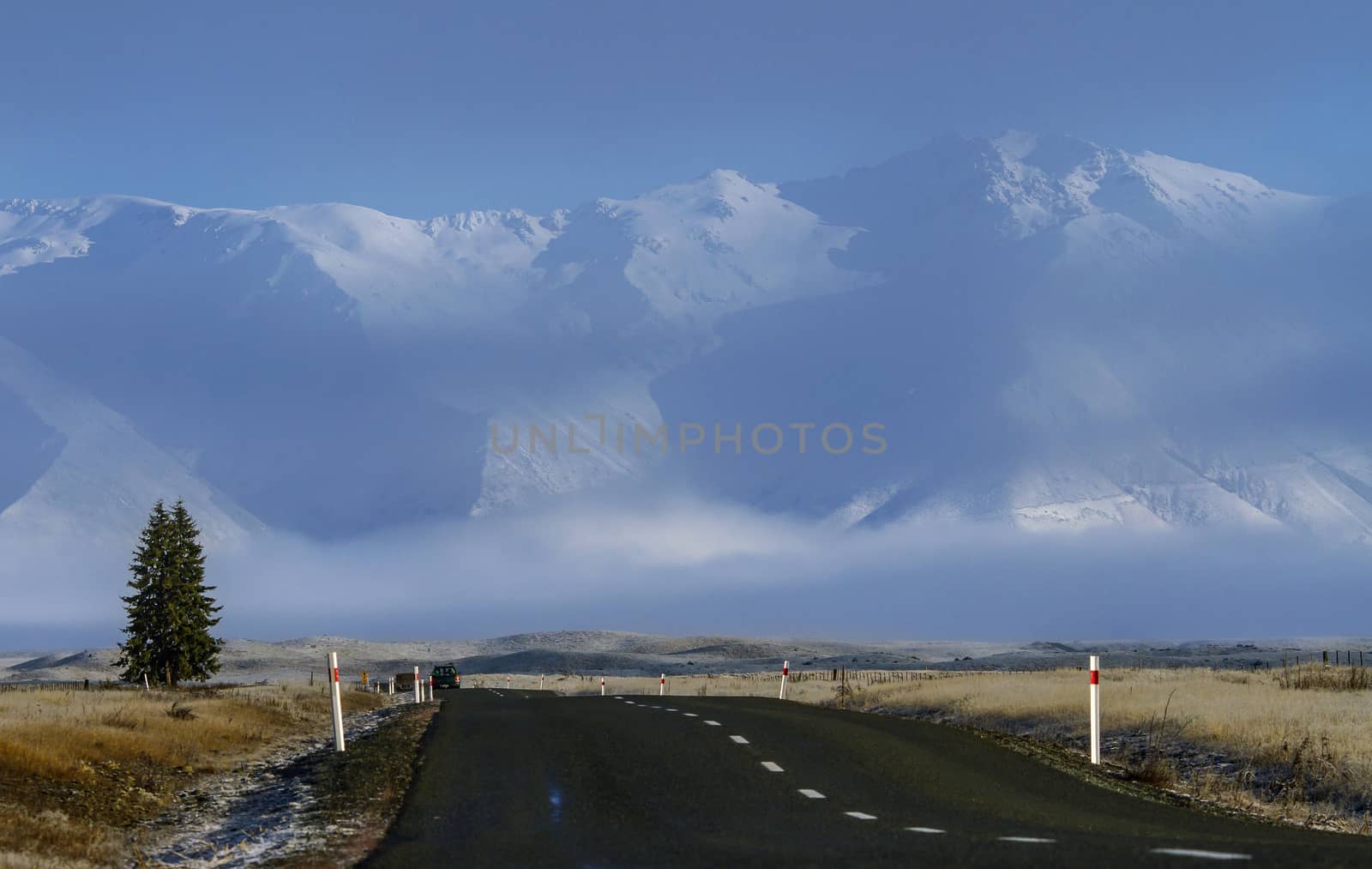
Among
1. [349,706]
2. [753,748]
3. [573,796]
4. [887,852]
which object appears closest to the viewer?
[887,852]

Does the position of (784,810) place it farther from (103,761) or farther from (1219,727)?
(1219,727)

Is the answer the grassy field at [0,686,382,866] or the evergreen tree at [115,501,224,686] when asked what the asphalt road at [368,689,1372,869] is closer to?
the grassy field at [0,686,382,866]

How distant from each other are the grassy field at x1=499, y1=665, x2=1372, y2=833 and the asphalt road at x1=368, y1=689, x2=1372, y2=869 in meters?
2.22

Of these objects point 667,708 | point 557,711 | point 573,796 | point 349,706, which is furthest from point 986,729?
point 349,706

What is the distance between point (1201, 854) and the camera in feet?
33.1

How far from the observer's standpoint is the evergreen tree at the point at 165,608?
70062mm

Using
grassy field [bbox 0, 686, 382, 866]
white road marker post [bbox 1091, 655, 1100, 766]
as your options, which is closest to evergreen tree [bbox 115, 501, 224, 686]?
grassy field [bbox 0, 686, 382, 866]

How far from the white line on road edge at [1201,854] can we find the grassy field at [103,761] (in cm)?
914

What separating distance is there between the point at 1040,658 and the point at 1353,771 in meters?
121

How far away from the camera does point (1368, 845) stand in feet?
37.0

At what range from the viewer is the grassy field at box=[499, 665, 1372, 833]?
17.6 metres

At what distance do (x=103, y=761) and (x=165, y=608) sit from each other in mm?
53675

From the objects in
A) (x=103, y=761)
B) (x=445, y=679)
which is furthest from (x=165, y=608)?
(x=103, y=761)

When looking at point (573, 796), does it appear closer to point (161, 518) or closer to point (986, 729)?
point (986, 729)
